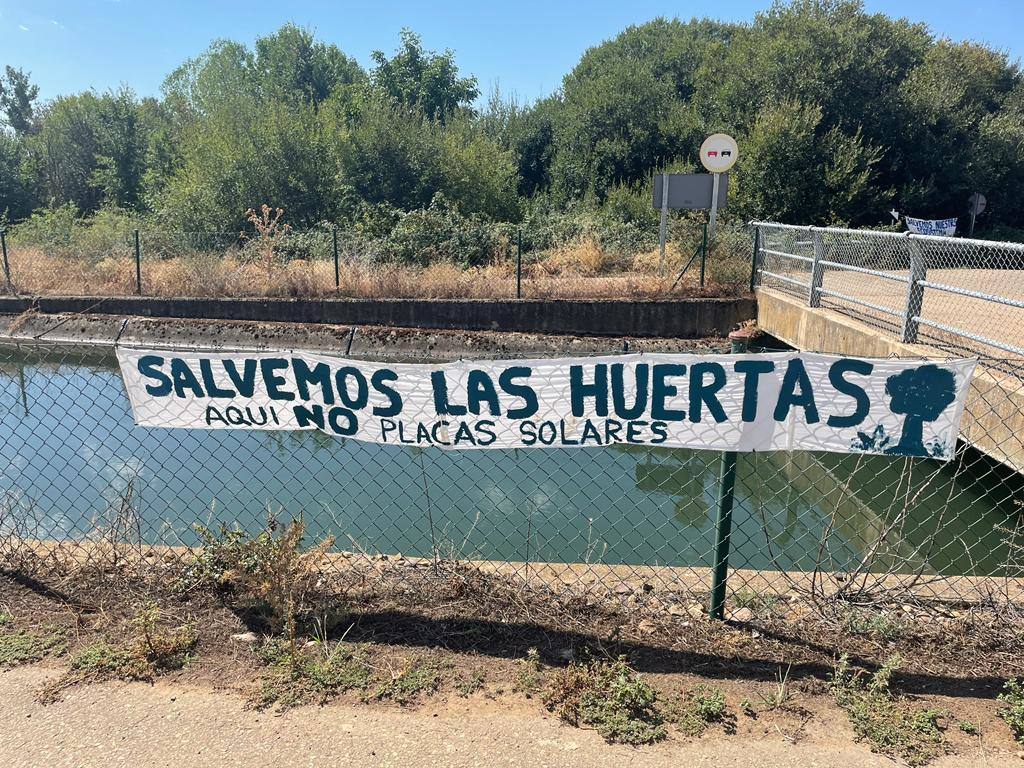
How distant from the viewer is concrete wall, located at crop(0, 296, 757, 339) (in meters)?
14.8

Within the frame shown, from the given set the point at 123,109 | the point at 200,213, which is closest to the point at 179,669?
the point at 200,213

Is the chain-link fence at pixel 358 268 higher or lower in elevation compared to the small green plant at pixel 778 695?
higher

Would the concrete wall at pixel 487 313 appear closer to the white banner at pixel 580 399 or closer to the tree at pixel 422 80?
the white banner at pixel 580 399

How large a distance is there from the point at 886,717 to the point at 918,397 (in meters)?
1.35

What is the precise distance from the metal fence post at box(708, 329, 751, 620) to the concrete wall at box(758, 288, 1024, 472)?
6.50 ft

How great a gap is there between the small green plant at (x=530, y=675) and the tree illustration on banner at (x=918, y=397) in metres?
1.83

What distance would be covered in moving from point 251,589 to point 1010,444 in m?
6.14

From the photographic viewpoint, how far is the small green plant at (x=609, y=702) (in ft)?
8.83

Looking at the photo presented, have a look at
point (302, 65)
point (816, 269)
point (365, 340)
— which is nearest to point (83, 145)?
point (302, 65)

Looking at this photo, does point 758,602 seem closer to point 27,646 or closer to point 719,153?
point 27,646

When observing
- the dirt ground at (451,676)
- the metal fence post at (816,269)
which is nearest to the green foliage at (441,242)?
the metal fence post at (816,269)

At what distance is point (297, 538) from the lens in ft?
11.5

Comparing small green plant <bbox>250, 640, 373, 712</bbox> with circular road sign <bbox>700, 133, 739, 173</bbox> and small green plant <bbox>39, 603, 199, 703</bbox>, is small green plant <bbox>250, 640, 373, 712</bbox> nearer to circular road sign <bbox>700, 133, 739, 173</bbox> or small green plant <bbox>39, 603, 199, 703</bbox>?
small green plant <bbox>39, 603, 199, 703</bbox>

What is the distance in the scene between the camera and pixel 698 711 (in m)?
2.80
